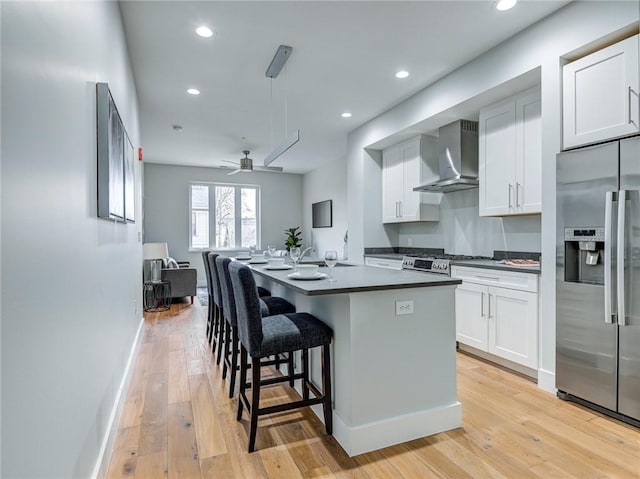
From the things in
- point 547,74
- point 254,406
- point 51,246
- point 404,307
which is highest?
point 547,74

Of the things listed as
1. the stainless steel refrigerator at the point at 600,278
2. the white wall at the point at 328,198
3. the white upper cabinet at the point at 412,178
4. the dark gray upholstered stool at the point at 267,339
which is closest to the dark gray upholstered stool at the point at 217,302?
the dark gray upholstered stool at the point at 267,339

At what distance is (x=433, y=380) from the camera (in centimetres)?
216

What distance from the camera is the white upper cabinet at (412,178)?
469 cm

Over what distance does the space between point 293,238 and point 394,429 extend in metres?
7.06

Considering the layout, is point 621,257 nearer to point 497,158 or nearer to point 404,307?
point 404,307

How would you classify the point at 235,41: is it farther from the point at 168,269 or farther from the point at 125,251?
the point at 168,269

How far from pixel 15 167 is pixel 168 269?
5.66 meters

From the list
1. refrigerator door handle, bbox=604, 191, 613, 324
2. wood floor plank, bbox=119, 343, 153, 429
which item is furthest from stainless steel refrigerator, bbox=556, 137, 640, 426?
wood floor plank, bbox=119, 343, 153, 429

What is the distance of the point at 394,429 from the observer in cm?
204

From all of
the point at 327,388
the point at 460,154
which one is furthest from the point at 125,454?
the point at 460,154

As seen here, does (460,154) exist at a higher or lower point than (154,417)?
higher

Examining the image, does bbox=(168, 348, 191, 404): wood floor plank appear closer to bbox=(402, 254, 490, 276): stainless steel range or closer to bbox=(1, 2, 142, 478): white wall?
bbox=(1, 2, 142, 478): white wall

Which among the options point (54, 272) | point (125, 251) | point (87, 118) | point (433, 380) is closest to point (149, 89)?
point (125, 251)

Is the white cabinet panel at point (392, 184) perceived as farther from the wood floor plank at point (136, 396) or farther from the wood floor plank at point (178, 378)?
the wood floor plank at point (136, 396)
